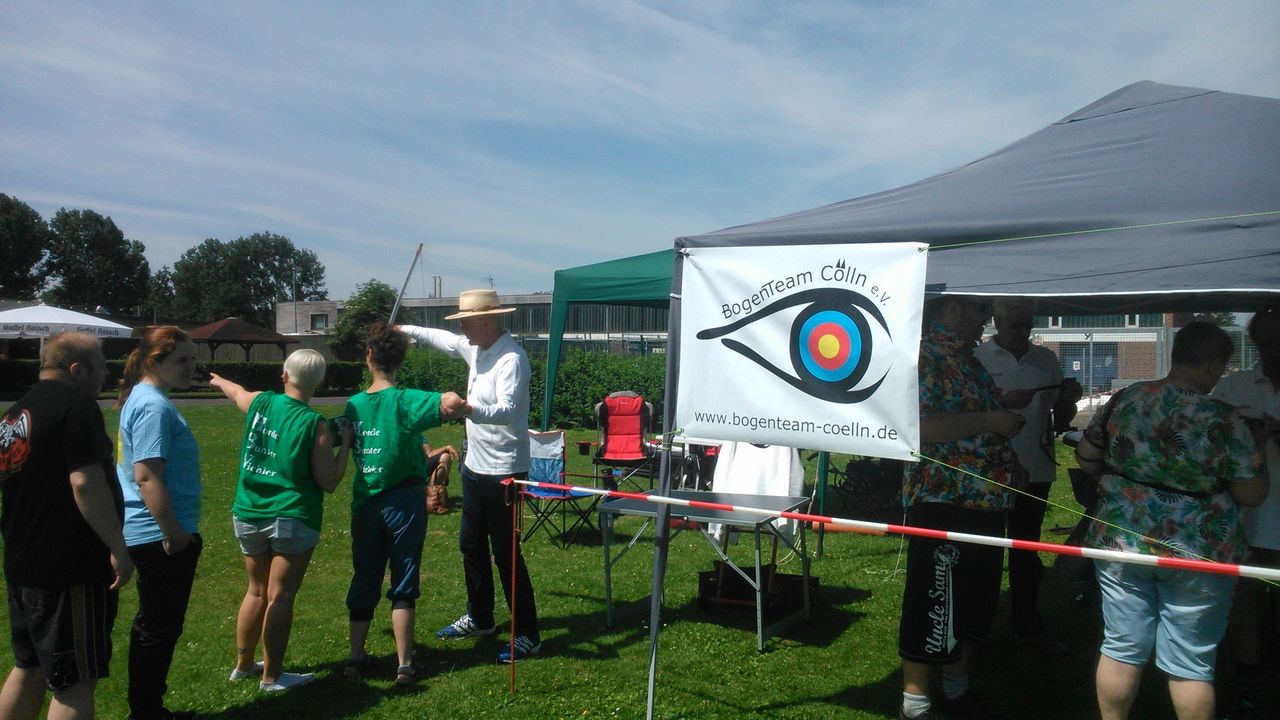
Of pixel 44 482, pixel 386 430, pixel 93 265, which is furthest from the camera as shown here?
pixel 93 265

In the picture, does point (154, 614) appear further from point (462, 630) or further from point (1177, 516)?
point (1177, 516)

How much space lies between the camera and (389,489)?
3746 millimetres

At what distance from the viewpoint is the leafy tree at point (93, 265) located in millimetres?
66875

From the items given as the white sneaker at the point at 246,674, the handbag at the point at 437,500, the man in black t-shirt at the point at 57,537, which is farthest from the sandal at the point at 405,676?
the handbag at the point at 437,500

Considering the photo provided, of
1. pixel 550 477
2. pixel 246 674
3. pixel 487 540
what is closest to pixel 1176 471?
pixel 487 540

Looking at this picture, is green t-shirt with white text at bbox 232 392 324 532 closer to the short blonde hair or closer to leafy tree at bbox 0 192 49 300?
the short blonde hair

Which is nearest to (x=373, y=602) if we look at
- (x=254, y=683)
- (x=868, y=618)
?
(x=254, y=683)

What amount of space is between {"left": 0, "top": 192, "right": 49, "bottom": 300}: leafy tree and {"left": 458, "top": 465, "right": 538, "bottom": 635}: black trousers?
70.0 m

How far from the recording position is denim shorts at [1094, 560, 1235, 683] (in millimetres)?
2641

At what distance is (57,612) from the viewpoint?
271cm

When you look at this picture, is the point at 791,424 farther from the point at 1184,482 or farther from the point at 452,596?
the point at 452,596

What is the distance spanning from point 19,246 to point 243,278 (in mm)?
27379

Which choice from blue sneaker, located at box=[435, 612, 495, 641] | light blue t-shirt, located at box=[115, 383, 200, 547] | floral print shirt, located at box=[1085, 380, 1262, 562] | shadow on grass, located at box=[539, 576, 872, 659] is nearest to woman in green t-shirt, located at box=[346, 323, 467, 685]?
blue sneaker, located at box=[435, 612, 495, 641]

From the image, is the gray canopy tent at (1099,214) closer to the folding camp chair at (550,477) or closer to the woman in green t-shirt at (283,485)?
the woman in green t-shirt at (283,485)
